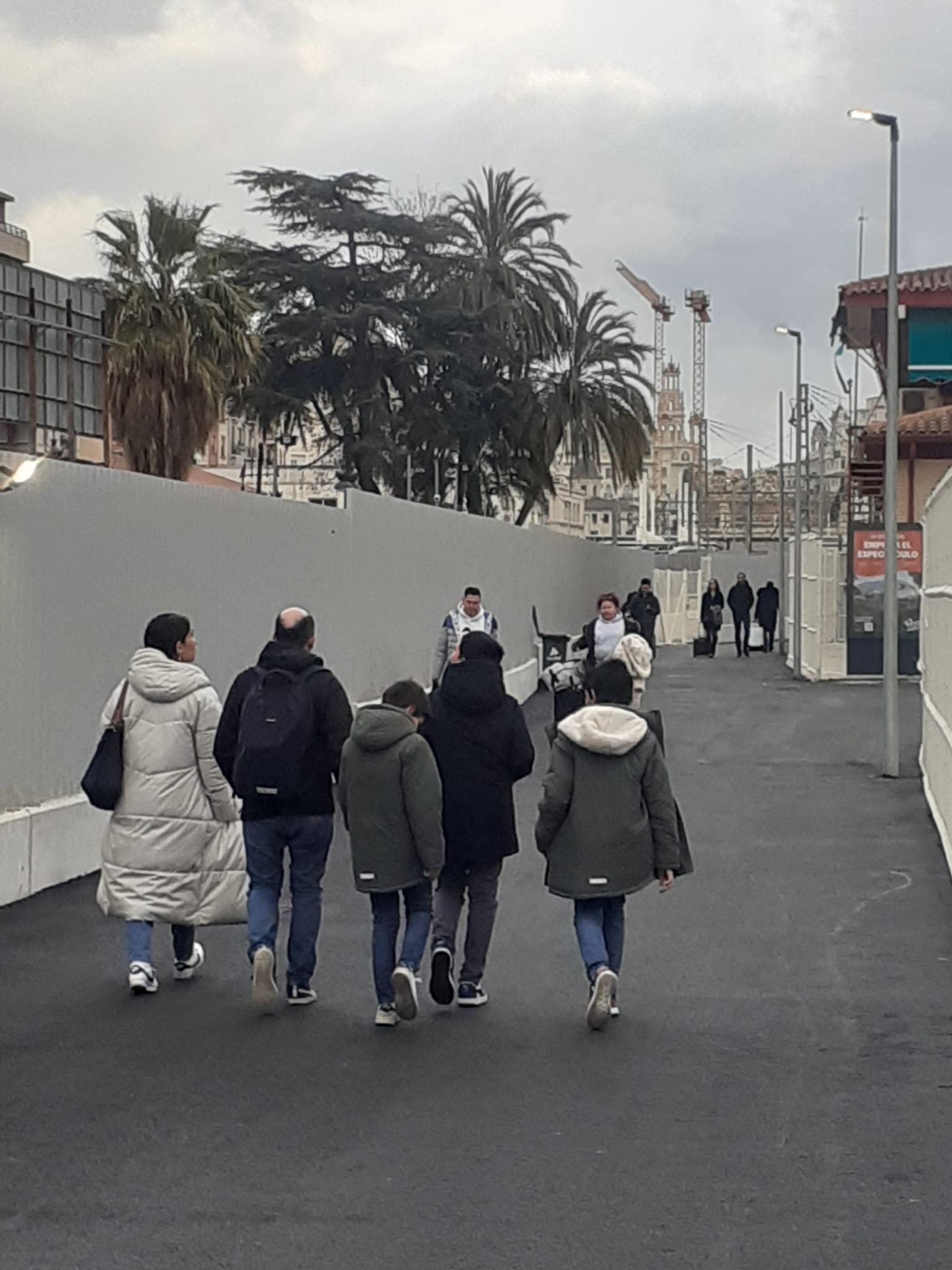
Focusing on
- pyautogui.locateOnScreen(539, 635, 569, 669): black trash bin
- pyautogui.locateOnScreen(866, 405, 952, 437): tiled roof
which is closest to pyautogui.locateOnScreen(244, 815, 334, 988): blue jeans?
pyautogui.locateOnScreen(539, 635, 569, 669): black trash bin

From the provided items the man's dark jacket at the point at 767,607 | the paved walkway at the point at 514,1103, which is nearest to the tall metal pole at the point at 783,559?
the man's dark jacket at the point at 767,607

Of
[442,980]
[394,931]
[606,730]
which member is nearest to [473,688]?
[606,730]

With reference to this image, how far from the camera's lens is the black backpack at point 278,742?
8.55 metres

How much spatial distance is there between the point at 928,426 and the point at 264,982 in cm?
3202

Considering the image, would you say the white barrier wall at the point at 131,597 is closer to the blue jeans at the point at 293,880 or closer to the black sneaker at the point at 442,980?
the blue jeans at the point at 293,880

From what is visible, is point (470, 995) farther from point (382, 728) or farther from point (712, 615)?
point (712, 615)

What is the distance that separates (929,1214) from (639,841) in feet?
9.39

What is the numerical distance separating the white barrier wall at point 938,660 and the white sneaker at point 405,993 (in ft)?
18.9

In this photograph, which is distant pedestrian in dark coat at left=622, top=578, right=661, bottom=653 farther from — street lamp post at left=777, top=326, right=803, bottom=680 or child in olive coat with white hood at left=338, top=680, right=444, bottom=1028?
child in olive coat with white hood at left=338, top=680, right=444, bottom=1028

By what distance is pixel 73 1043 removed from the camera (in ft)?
26.2

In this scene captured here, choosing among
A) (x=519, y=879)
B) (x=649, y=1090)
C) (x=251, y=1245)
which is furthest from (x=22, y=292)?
(x=251, y=1245)

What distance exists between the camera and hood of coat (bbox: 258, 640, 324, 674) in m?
8.70

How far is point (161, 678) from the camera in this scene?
8992mm

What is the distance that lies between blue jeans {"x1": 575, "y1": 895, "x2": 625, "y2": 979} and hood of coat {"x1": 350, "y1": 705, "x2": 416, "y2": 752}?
40.9 inches
